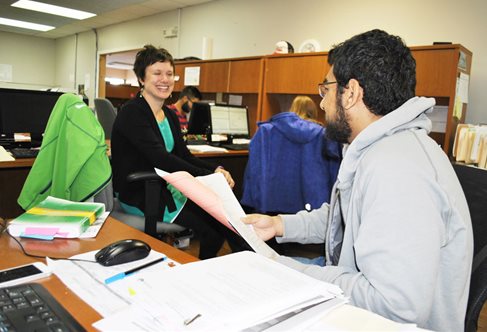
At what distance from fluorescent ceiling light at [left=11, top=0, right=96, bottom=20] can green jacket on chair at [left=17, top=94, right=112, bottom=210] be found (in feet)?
19.3

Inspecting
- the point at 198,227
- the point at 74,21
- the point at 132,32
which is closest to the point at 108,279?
the point at 198,227

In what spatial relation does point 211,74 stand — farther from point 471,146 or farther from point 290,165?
point 471,146

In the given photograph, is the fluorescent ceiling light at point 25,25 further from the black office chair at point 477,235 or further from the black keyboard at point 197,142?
the black office chair at point 477,235

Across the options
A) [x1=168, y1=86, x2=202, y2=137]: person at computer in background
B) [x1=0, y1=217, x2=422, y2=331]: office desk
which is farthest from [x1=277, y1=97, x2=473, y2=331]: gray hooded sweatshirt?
[x1=168, y1=86, x2=202, y2=137]: person at computer in background

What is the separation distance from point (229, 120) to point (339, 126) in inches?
114

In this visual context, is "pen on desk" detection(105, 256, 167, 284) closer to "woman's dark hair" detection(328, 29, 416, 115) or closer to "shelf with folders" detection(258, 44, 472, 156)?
"woman's dark hair" detection(328, 29, 416, 115)

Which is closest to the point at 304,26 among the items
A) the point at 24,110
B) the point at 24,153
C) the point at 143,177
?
the point at 24,110

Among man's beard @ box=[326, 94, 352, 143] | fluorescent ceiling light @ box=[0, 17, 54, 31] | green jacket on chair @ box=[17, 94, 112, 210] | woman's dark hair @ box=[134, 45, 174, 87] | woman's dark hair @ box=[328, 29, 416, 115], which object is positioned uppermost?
fluorescent ceiling light @ box=[0, 17, 54, 31]

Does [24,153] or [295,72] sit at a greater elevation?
[295,72]

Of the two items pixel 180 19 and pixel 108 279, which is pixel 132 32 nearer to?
pixel 180 19

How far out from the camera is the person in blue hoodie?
7.85 ft

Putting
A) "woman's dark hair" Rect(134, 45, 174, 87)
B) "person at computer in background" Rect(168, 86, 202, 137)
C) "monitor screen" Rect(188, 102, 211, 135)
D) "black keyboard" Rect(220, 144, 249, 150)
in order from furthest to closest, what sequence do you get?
"person at computer in background" Rect(168, 86, 202, 137) → "monitor screen" Rect(188, 102, 211, 135) → "black keyboard" Rect(220, 144, 249, 150) → "woman's dark hair" Rect(134, 45, 174, 87)

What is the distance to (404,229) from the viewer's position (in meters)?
0.69

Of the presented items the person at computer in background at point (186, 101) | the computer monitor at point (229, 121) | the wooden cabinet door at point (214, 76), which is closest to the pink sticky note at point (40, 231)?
the computer monitor at point (229, 121)
